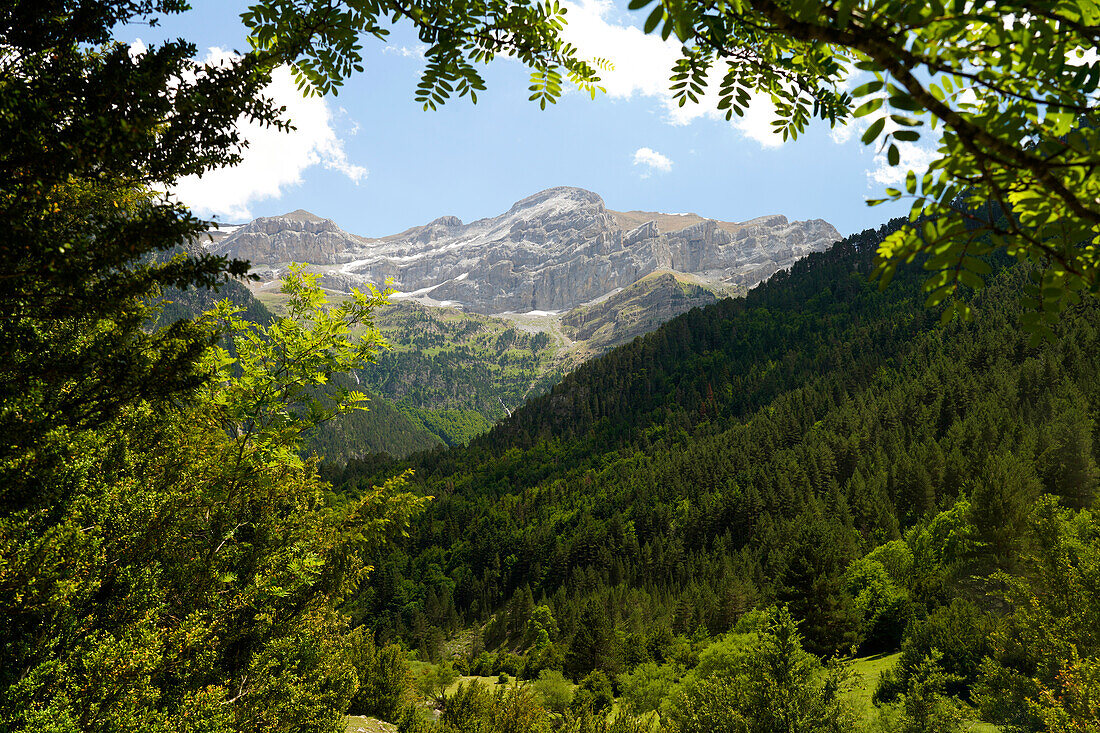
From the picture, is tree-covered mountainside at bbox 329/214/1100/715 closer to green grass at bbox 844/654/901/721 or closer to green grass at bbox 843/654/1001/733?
green grass at bbox 844/654/901/721

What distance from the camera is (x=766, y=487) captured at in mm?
77250

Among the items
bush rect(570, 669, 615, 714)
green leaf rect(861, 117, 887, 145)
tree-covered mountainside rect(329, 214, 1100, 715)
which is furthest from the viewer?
tree-covered mountainside rect(329, 214, 1100, 715)

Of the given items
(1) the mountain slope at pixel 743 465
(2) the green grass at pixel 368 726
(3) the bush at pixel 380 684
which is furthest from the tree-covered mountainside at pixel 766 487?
(3) the bush at pixel 380 684

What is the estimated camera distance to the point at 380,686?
21812 millimetres

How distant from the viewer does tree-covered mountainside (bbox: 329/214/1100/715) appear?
131ft

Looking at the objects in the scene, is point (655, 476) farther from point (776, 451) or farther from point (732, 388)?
point (732, 388)

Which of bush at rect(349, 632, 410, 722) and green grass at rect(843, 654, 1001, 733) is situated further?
bush at rect(349, 632, 410, 722)

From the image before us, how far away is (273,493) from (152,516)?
6.10 ft

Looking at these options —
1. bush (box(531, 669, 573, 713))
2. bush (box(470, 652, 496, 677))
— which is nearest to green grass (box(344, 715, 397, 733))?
bush (box(531, 669, 573, 713))

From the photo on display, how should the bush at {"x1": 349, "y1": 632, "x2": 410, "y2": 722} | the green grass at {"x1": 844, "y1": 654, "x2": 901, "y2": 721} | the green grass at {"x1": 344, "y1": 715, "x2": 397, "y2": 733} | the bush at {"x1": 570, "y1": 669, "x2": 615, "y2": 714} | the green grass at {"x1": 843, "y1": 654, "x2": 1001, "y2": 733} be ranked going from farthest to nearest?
1. the bush at {"x1": 570, "y1": 669, "x2": 615, "y2": 714}
2. the green grass at {"x1": 844, "y1": 654, "x2": 901, "y2": 721}
3. the bush at {"x1": 349, "y1": 632, "x2": 410, "y2": 722}
4. the green grass at {"x1": 843, "y1": 654, "x2": 1001, "y2": 733}
5. the green grass at {"x1": 344, "y1": 715, "x2": 397, "y2": 733}

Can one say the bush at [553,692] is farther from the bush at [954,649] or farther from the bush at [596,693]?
the bush at [954,649]

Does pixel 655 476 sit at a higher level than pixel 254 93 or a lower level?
lower

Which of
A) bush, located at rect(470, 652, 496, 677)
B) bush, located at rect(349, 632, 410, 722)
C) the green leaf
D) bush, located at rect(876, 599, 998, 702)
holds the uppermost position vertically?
the green leaf

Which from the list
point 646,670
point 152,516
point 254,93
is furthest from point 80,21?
point 646,670
